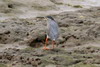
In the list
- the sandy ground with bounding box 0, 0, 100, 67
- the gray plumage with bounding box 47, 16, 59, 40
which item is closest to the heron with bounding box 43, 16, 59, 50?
the gray plumage with bounding box 47, 16, 59, 40

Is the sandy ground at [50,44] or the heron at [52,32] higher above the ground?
the heron at [52,32]

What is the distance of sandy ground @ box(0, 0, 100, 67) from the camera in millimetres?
7414

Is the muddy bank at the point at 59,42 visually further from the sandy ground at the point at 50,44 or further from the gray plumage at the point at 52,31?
the gray plumage at the point at 52,31

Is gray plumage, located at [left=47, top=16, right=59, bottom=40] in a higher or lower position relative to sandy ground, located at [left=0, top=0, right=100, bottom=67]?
higher

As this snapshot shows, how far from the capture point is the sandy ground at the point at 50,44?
7.41 metres

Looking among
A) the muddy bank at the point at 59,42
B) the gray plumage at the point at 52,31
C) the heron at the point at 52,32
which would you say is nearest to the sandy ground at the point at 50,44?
the muddy bank at the point at 59,42

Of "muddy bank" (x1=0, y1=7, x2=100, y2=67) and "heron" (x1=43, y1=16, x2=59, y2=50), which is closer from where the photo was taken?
"muddy bank" (x1=0, y1=7, x2=100, y2=67)

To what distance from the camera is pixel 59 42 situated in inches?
358

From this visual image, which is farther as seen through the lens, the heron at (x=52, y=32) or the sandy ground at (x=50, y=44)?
the heron at (x=52, y=32)

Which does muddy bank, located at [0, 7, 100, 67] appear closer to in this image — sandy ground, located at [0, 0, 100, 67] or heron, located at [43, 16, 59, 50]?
sandy ground, located at [0, 0, 100, 67]

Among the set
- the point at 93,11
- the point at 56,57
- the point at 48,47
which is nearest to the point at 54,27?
the point at 48,47

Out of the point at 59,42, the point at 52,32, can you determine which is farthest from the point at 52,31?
the point at 59,42

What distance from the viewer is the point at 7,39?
30.5ft

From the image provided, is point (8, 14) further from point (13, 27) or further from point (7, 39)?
point (7, 39)
